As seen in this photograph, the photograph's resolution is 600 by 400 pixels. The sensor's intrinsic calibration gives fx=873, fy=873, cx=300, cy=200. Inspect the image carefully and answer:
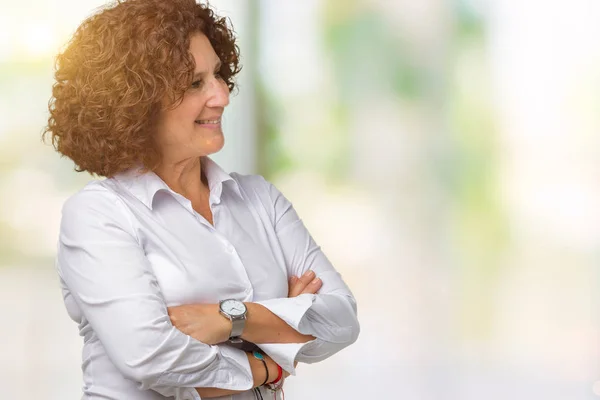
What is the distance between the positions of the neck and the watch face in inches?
13.5

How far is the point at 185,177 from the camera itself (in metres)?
2.21

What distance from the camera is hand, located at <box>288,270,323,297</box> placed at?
2.19 metres

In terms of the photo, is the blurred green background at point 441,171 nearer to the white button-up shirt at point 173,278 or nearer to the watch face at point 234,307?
the white button-up shirt at point 173,278

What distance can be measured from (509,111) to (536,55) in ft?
0.93

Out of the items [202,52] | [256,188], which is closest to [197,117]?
[202,52]

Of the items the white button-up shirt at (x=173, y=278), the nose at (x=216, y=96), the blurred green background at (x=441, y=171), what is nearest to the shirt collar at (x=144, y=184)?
the white button-up shirt at (x=173, y=278)

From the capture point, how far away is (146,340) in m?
1.82

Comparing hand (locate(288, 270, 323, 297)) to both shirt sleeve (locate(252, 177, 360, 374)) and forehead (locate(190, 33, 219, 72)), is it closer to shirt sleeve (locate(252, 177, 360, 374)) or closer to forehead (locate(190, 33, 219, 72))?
shirt sleeve (locate(252, 177, 360, 374))

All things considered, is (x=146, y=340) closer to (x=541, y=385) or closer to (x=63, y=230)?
(x=63, y=230)

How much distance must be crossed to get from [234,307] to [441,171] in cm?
231

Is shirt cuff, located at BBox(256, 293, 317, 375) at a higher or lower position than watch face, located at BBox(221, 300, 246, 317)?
lower

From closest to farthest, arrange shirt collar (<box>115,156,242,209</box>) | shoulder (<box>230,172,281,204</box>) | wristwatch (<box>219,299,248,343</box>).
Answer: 1. wristwatch (<box>219,299,248,343</box>)
2. shirt collar (<box>115,156,242,209</box>)
3. shoulder (<box>230,172,281,204</box>)

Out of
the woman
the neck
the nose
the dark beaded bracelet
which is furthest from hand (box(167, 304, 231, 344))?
the nose

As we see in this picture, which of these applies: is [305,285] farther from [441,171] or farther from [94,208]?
[441,171]
